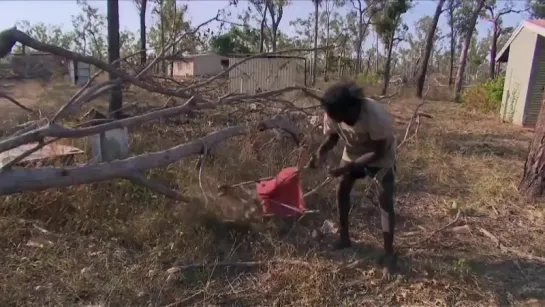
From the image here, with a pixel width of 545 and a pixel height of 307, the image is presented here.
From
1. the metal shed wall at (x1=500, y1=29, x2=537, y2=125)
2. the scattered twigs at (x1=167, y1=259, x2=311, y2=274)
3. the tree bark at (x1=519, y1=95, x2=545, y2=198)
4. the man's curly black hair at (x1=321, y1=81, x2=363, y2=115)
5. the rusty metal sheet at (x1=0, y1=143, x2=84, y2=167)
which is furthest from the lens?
the metal shed wall at (x1=500, y1=29, x2=537, y2=125)

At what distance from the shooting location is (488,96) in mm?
13594

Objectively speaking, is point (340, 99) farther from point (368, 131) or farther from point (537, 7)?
point (537, 7)

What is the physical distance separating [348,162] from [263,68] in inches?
331

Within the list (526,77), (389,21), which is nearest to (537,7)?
(389,21)

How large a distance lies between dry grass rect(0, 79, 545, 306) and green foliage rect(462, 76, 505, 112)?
31.2 ft

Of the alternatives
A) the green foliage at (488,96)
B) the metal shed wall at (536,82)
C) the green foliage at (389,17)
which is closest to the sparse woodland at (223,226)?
the metal shed wall at (536,82)

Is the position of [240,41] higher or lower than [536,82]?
higher

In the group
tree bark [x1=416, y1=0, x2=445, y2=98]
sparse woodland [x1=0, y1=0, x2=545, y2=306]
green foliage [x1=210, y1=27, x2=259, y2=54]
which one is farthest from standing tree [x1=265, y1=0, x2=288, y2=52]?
sparse woodland [x1=0, y1=0, x2=545, y2=306]

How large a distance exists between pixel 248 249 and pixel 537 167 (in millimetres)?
Result: 3233

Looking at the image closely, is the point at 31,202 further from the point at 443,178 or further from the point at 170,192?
the point at 443,178

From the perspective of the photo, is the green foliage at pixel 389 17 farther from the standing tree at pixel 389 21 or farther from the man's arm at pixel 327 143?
the man's arm at pixel 327 143

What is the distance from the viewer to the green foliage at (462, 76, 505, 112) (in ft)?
43.0

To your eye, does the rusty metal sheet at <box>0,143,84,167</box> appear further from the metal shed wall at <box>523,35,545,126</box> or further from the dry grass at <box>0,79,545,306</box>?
the metal shed wall at <box>523,35,545,126</box>

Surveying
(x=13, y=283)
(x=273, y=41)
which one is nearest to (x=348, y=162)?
(x=13, y=283)
